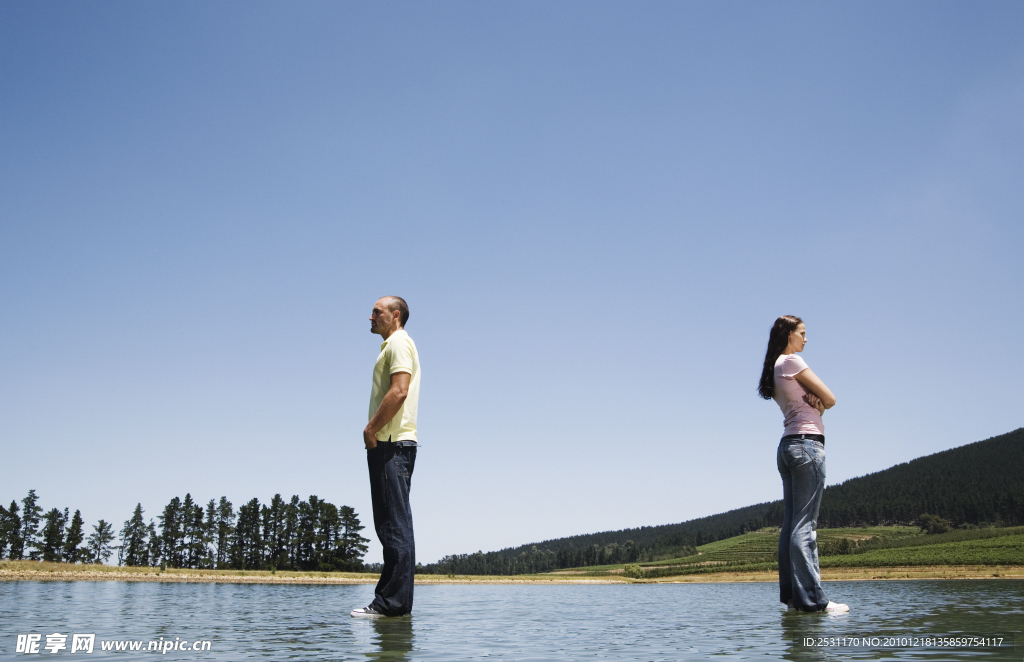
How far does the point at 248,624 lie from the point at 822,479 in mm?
5629

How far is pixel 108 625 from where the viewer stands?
211 inches

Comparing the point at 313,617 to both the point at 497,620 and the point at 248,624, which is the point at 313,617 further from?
the point at 497,620

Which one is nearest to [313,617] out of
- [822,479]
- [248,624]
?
[248,624]

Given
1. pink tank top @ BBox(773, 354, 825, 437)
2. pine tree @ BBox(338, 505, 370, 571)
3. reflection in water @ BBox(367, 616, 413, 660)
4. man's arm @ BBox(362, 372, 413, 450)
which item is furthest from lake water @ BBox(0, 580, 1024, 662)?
pine tree @ BBox(338, 505, 370, 571)

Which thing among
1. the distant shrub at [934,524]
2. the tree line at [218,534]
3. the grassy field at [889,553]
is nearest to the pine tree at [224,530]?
the tree line at [218,534]

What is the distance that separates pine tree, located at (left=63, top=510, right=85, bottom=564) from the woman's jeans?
135233 millimetres

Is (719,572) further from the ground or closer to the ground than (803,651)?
closer to the ground

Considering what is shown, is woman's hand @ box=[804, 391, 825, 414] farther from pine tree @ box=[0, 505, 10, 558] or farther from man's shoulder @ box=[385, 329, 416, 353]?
pine tree @ box=[0, 505, 10, 558]

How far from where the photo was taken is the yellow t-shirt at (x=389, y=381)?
6.18m

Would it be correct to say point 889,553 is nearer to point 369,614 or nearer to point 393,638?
point 369,614

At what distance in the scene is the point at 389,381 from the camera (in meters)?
6.41

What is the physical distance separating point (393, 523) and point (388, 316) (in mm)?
2119

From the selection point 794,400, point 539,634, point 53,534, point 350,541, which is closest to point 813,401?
point 794,400

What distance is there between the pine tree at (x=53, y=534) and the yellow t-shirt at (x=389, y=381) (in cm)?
13414
